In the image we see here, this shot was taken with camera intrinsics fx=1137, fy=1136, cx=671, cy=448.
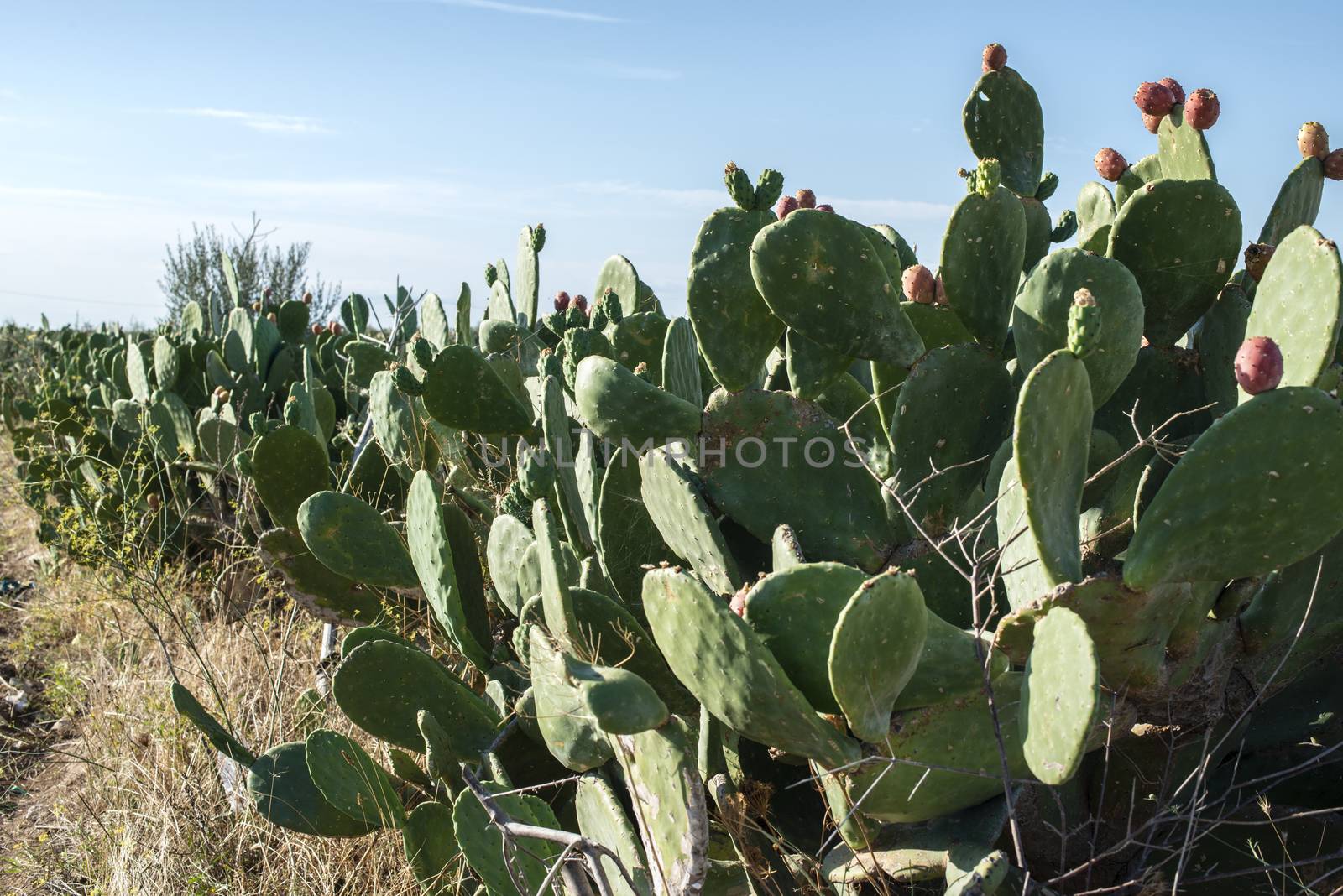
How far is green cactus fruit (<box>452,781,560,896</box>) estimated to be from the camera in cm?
180

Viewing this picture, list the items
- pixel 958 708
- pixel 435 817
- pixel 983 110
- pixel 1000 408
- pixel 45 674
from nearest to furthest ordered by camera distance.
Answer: pixel 958 708 < pixel 1000 408 < pixel 435 817 < pixel 983 110 < pixel 45 674

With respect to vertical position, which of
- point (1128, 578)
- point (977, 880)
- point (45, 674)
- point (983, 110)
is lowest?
point (45, 674)

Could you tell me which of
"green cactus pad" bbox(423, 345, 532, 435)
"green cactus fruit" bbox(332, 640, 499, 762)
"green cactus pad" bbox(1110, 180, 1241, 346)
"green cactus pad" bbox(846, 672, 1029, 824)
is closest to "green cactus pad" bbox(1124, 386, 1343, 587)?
"green cactus pad" bbox(846, 672, 1029, 824)

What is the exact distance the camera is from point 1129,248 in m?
1.87

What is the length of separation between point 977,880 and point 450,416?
143cm

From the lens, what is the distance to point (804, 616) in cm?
148

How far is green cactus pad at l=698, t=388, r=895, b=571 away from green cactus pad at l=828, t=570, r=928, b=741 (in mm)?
430

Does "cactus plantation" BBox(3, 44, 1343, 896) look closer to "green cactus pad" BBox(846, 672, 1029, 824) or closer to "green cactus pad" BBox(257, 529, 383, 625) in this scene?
"green cactus pad" BBox(846, 672, 1029, 824)

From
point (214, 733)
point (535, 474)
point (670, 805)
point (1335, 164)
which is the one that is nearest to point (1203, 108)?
point (1335, 164)

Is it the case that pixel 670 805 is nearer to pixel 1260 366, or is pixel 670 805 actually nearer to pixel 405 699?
pixel 405 699

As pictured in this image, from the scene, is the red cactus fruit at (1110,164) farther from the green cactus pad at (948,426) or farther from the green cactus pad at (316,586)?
the green cactus pad at (316,586)

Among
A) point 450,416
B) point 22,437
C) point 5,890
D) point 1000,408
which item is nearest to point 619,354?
point 450,416

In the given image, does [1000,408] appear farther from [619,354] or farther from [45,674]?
[45,674]

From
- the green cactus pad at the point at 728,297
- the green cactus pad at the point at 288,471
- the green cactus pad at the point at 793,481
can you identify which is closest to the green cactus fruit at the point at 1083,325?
the green cactus pad at the point at 793,481
